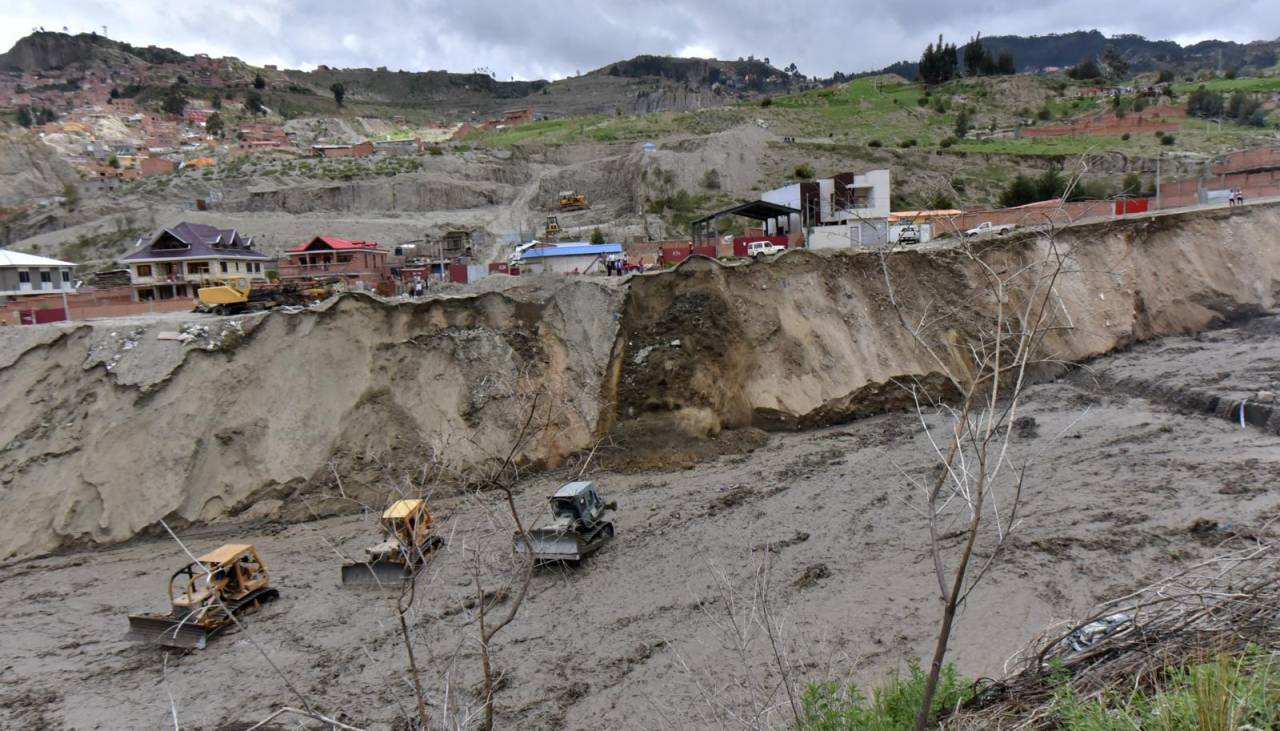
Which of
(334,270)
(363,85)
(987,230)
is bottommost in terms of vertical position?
(987,230)

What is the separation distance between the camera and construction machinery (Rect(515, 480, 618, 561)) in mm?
15352

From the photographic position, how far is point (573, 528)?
1565 cm

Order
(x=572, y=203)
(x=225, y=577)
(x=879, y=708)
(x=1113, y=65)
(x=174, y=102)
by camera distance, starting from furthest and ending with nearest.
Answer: (x=174, y=102)
(x=1113, y=65)
(x=572, y=203)
(x=225, y=577)
(x=879, y=708)

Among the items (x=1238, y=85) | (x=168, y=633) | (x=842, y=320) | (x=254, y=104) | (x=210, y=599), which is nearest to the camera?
(x=168, y=633)

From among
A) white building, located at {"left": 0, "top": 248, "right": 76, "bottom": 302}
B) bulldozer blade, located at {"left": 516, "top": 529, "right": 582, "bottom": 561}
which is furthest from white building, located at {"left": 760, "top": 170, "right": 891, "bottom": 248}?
white building, located at {"left": 0, "top": 248, "right": 76, "bottom": 302}

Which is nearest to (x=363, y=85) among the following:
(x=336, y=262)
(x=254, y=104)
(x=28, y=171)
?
(x=254, y=104)

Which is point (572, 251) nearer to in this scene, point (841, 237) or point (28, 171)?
point (841, 237)

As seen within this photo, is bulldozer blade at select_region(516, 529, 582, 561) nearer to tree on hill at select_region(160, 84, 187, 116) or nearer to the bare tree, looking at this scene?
the bare tree

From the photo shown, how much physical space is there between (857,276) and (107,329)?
24.6 metres

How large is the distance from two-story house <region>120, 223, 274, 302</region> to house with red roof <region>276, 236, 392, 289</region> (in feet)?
9.26

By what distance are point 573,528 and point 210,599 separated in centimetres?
696

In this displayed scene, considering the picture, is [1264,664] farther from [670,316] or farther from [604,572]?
[670,316]

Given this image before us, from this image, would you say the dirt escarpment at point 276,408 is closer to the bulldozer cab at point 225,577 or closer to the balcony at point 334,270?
the bulldozer cab at point 225,577

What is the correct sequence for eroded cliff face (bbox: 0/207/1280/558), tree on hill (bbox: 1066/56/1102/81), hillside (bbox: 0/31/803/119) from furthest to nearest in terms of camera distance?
hillside (bbox: 0/31/803/119)
tree on hill (bbox: 1066/56/1102/81)
eroded cliff face (bbox: 0/207/1280/558)
